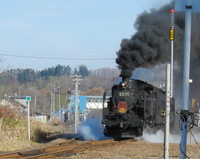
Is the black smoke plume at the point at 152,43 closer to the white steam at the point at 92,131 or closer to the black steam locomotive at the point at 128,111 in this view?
the black steam locomotive at the point at 128,111

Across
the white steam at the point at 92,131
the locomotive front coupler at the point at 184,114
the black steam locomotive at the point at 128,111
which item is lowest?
the white steam at the point at 92,131

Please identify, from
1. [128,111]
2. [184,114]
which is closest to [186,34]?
[184,114]

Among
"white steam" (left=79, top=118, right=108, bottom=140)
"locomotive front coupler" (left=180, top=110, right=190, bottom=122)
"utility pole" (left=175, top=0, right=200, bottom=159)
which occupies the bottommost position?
"white steam" (left=79, top=118, right=108, bottom=140)

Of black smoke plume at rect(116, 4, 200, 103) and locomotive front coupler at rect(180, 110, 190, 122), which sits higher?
black smoke plume at rect(116, 4, 200, 103)

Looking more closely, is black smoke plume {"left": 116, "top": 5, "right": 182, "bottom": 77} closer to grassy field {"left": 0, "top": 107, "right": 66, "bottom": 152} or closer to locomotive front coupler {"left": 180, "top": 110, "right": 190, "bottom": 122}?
grassy field {"left": 0, "top": 107, "right": 66, "bottom": 152}

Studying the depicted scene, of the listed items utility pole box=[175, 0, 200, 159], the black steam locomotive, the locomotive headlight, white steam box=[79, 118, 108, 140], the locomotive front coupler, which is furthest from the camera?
white steam box=[79, 118, 108, 140]

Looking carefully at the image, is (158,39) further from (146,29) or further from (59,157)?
(59,157)

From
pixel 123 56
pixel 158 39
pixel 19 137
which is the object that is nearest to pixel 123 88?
pixel 123 56

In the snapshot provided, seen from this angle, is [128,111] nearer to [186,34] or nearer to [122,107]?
[122,107]

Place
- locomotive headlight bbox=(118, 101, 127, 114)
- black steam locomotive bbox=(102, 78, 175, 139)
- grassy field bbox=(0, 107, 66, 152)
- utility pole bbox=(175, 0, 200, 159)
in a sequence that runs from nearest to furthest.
→ utility pole bbox=(175, 0, 200, 159) < grassy field bbox=(0, 107, 66, 152) < black steam locomotive bbox=(102, 78, 175, 139) < locomotive headlight bbox=(118, 101, 127, 114)

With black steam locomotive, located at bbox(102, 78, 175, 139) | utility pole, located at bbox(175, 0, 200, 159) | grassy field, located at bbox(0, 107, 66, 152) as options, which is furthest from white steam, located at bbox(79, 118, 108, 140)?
utility pole, located at bbox(175, 0, 200, 159)

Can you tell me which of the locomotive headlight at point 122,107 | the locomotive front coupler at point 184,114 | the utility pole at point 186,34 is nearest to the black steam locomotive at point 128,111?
the locomotive headlight at point 122,107

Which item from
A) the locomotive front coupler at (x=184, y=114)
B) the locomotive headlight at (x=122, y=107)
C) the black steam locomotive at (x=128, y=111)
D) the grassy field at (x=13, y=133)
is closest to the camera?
the locomotive front coupler at (x=184, y=114)

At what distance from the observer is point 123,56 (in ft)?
73.9
